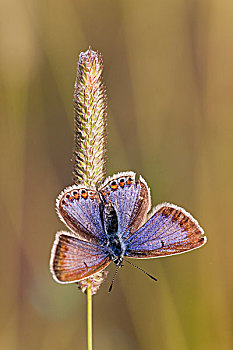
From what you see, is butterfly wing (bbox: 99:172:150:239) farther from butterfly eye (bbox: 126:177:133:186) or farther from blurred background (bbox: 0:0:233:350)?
blurred background (bbox: 0:0:233:350)

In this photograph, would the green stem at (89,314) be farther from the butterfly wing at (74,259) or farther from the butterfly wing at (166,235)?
the butterfly wing at (166,235)

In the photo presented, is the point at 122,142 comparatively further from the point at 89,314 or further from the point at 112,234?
the point at 89,314

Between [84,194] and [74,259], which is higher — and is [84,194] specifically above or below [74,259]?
above

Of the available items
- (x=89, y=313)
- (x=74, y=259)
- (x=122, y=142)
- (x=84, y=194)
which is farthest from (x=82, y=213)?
(x=122, y=142)

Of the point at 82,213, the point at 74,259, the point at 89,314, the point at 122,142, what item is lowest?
the point at 89,314

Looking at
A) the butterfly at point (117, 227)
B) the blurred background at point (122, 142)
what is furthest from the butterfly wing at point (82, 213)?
the blurred background at point (122, 142)

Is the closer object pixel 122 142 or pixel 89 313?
pixel 89 313
